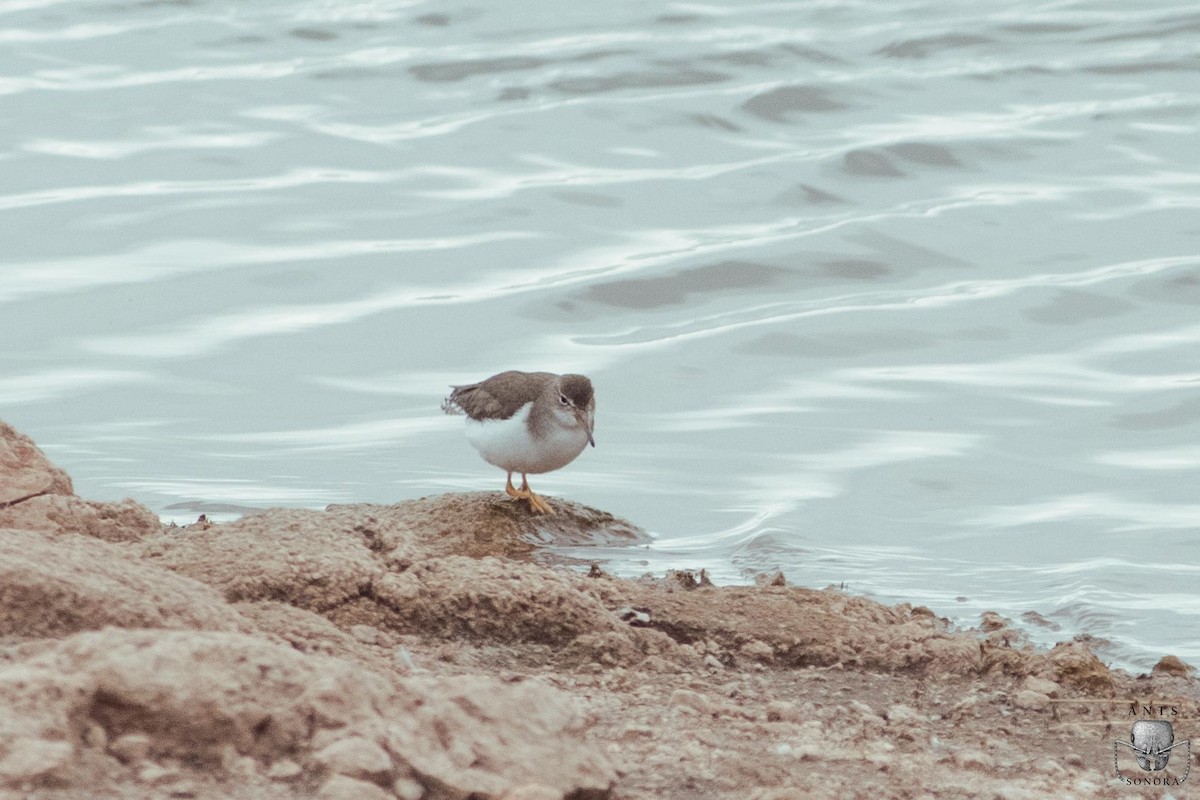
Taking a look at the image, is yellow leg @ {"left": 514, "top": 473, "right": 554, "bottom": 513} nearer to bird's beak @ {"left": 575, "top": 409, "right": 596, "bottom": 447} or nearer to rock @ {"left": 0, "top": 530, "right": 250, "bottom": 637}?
bird's beak @ {"left": 575, "top": 409, "right": 596, "bottom": 447}

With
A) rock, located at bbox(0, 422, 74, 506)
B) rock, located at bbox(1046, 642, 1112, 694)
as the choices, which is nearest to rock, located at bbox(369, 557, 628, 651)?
rock, located at bbox(1046, 642, 1112, 694)

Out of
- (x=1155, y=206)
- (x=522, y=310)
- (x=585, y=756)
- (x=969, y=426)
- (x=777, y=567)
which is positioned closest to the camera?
(x=585, y=756)

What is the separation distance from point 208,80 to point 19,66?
2308 millimetres

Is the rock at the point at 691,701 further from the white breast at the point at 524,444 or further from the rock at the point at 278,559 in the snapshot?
the white breast at the point at 524,444

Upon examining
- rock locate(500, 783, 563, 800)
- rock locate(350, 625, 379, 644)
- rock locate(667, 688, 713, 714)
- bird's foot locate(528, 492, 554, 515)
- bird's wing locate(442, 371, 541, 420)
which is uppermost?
bird's wing locate(442, 371, 541, 420)

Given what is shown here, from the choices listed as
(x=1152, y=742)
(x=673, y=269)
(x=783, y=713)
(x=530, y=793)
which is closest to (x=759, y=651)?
(x=783, y=713)

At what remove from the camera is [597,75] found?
57.6 feet

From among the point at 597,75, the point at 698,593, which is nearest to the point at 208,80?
the point at 597,75

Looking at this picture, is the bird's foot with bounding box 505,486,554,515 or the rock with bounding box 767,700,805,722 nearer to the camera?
the rock with bounding box 767,700,805,722

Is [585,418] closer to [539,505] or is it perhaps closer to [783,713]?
[539,505]

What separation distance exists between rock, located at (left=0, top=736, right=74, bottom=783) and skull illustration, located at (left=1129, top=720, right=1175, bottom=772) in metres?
2.62

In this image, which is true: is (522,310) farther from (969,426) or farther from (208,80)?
(208,80)

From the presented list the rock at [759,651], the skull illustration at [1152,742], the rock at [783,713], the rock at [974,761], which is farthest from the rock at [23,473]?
the skull illustration at [1152,742]

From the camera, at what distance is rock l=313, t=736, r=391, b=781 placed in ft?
10.0
